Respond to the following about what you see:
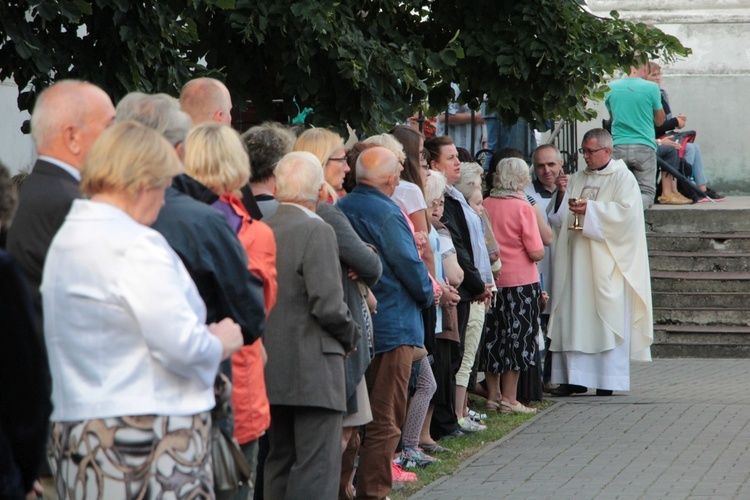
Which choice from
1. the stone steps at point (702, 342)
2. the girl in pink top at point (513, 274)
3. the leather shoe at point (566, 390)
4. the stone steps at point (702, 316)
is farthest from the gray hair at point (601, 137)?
the stone steps at point (702, 316)

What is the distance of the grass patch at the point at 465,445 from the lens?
7.62 m

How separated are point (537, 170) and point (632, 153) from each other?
15.9ft

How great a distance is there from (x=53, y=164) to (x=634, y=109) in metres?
12.3

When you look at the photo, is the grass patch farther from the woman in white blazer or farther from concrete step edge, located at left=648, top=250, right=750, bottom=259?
concrete step edge, located at left=648, top=250, right=750, bottom=259

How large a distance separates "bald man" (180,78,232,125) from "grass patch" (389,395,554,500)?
275cm

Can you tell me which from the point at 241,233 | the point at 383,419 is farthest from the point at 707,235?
the point at 241,233

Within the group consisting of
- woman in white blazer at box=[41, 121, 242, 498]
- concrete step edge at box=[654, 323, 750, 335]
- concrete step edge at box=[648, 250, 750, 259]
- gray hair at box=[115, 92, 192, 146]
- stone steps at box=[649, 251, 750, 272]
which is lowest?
concrete step edge at box=[654, 323, 750, 335]

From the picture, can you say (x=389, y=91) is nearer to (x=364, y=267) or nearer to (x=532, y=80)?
(x=532, y=80)

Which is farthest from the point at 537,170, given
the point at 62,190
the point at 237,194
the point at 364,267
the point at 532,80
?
the point at 62,190

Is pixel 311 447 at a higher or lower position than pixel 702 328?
higher

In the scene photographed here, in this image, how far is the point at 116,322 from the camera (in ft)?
12.0

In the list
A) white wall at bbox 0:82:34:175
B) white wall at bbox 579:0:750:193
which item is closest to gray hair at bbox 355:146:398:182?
white wall at bbox 0:82:34:175

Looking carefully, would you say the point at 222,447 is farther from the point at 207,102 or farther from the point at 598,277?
the point at 598,277

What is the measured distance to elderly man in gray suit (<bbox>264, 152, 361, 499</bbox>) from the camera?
18.4 feet
